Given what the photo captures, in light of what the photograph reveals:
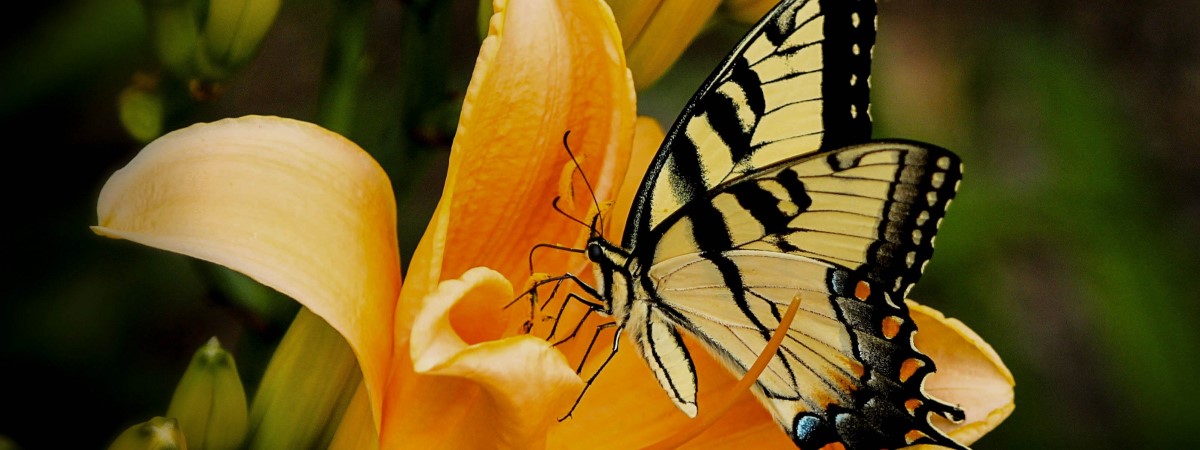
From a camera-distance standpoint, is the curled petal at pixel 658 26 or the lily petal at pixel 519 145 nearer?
the lily petal at pixel 519 145

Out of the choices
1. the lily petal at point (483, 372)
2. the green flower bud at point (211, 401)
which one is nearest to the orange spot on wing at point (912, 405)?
the lily petal at point (483, 372)

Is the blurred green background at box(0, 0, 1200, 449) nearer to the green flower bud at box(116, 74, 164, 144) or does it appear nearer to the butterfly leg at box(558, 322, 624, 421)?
the green flower bud at box(116, 74, 164, 144)

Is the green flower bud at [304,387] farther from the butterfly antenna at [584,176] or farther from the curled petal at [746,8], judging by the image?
the curled petal at [746,8]

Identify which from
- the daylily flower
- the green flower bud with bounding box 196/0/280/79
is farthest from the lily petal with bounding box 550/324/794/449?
the green flower bud with bounding box 196/0/280/79

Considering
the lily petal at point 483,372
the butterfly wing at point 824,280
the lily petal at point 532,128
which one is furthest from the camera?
the butterfly wing at point 824,280

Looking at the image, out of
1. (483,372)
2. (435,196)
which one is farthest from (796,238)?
(435,196)

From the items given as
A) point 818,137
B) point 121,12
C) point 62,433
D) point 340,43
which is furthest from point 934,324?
point 62,433
